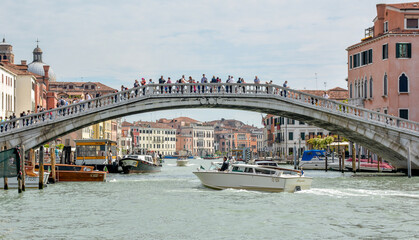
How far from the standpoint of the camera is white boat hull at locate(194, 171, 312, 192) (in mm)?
22672

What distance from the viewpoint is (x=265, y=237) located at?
1469 cm

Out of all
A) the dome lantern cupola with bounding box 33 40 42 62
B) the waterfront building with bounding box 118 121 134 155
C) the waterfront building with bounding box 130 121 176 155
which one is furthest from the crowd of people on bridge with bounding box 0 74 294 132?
the waterfront building with bounding box 130 121 176 155

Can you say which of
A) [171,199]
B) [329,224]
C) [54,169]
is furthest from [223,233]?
[54,169]

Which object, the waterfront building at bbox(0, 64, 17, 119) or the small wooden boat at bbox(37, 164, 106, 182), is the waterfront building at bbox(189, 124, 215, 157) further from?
the small wooden boat at bbox(37, 164, 106, 182)

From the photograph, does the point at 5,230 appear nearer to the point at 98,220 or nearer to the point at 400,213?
the point at 98,220

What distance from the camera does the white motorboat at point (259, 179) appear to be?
894 inches

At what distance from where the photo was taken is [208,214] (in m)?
17.9

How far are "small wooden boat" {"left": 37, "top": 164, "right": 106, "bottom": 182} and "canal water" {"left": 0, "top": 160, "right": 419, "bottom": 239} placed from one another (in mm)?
3616

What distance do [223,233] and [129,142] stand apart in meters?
95.2

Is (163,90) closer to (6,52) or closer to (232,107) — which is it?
(232,107)

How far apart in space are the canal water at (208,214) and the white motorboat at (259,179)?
37 centimetres

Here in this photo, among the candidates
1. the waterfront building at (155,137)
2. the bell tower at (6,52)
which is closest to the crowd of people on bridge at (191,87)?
the bell tower at (6,52)

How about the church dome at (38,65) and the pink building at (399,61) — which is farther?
the church dome at (38,65)

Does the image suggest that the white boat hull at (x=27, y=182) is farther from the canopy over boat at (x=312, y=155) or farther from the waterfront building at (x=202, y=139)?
the waterfront building at (x=202, y=139)
